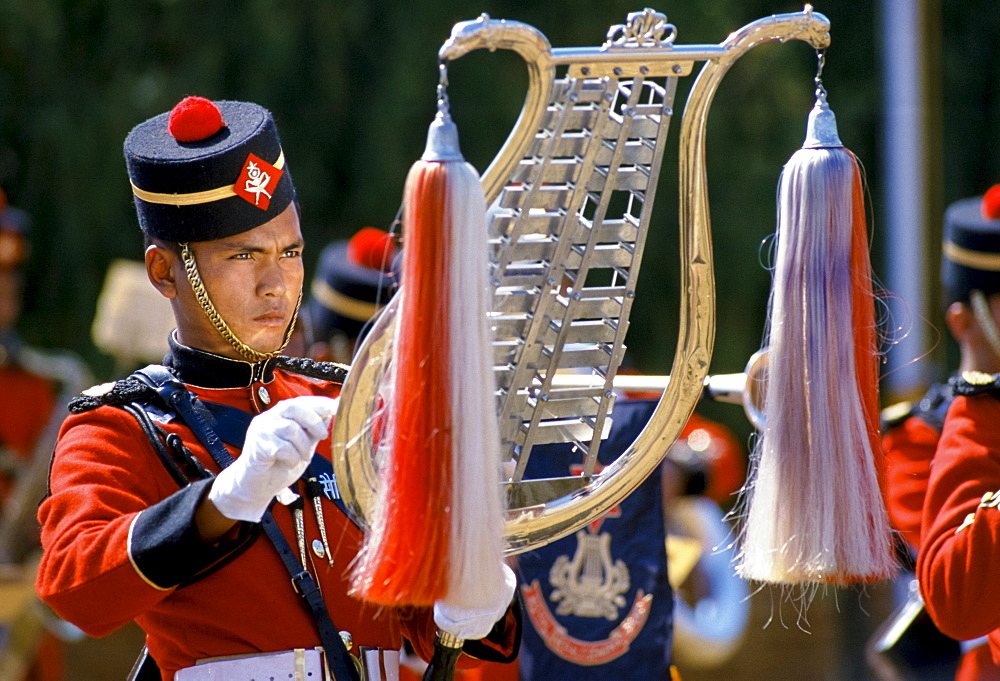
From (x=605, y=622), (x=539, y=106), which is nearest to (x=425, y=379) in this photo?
(x=539, y=106)

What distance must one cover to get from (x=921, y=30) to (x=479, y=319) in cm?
509

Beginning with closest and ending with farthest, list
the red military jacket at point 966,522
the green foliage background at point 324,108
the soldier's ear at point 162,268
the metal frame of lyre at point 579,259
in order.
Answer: the metal frame of lyre at point 579,259, the soldier's ear at point 162,268, the red military jacket at point 966,522, the green foliage background at point 324,108

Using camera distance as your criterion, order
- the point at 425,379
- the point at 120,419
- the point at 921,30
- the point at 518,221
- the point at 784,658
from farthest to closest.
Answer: the point at 784,658 < the point at 921,30 < the point at 120,419 < the point at 518,221 < the point at 425,379

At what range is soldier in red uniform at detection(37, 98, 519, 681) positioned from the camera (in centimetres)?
226

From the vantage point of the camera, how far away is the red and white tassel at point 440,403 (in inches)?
80.8

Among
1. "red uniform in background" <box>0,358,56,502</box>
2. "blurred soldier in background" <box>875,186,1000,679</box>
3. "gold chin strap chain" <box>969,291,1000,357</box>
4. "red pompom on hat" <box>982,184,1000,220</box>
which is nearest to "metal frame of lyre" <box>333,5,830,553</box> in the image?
"blurred soldier in background" <box>875,186,1000,679</box>

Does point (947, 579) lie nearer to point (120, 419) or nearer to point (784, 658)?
point (120, 419)

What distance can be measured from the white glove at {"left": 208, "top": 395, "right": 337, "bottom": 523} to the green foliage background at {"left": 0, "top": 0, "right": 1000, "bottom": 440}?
4.87 m

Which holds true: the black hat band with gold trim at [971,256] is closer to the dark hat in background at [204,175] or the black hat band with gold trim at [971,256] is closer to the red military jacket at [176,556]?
the red military jacket at [176,556]

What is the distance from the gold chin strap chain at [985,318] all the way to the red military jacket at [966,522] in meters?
0.29

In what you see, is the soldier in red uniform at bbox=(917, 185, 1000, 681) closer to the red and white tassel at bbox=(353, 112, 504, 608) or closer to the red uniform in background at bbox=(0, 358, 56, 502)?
the red and white tassel at bbox=(353, 112, 504, 608)

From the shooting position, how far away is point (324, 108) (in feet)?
23.9

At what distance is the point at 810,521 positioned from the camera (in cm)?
235

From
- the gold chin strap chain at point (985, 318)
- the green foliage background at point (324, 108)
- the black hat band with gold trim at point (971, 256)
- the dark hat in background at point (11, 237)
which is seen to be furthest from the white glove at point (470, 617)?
the green foliage background at point (324, 108)
